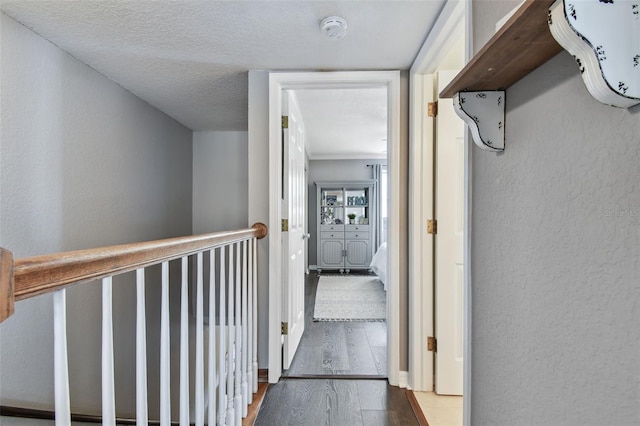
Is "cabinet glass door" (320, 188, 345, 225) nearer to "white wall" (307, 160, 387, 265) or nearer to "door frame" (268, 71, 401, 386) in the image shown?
"white wall" (307, 160, 387, 265)

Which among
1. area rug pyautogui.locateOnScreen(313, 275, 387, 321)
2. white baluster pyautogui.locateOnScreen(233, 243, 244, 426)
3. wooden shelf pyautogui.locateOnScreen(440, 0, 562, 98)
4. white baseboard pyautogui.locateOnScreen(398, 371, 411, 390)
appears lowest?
area rug pyautogui.locateOnScreen(313, 275, 387, 321)

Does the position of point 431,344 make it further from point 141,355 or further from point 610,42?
point 610,42

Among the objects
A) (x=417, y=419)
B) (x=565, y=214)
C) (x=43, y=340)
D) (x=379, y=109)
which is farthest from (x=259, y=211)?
(x=379, y=109)

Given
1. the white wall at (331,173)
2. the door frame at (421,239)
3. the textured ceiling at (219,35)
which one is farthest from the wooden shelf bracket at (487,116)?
the white wall at (331,173)

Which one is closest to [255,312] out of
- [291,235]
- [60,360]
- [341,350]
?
[291,235]

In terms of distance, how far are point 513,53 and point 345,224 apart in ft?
17.6

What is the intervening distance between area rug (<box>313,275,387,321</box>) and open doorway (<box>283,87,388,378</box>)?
1cm

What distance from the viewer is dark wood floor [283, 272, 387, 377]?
2.20 meters

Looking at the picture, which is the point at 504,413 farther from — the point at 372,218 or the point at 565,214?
the point at 372,218

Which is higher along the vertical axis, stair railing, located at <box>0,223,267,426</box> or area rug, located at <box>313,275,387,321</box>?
stair railing, located at <box>0,223,267,426</box>

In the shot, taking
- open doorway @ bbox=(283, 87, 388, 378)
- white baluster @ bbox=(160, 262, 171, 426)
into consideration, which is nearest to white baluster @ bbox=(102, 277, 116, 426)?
white baluster @ bbox=(160, 262, 171, 426)

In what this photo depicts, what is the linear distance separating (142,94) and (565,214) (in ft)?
9.49

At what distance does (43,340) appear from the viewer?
1.70 meters

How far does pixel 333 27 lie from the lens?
4.97 ft
